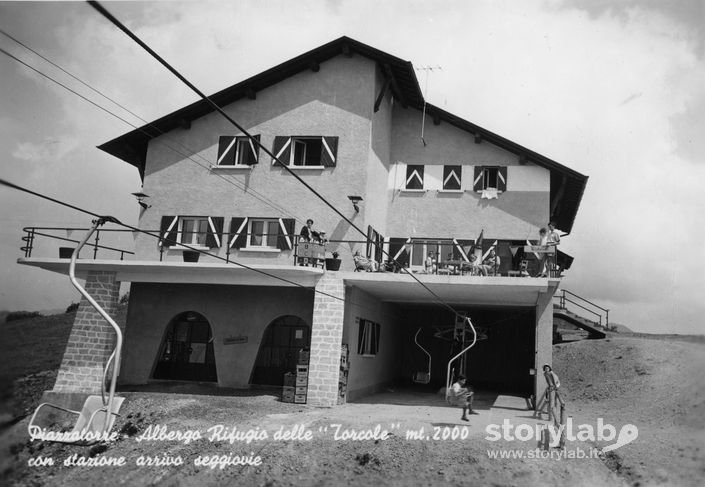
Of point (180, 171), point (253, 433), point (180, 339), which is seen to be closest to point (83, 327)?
point (180, 339)

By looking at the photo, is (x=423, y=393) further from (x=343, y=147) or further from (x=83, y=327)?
(x=83, y=327)

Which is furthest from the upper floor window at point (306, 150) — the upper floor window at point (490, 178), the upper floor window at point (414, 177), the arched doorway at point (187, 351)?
the arched doorway at point (187, 351)

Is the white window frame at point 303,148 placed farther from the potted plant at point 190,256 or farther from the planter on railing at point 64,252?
the planter on railing at point 64,252

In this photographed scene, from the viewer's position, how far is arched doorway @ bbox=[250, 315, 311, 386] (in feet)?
65.2

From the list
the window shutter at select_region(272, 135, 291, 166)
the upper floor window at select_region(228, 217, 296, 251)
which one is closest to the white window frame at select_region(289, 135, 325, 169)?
the window shutter at select_region(272, 135, 291, 166)

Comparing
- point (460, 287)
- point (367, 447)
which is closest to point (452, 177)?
point (460, 287)

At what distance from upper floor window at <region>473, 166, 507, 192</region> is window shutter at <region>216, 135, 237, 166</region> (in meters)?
8.13

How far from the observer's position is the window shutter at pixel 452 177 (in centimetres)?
2136

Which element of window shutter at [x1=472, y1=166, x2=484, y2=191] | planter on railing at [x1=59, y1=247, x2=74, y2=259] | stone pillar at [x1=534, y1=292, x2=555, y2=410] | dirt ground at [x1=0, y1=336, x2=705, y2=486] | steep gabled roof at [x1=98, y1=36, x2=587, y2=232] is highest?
steep gabled roof at [x1=98, y1=36, x2=587, y2=232]

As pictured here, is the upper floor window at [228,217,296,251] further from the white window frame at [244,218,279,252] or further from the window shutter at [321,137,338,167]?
the window shutter at [321,137,338,167]

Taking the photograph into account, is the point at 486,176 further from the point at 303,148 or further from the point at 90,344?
the point at 90,344

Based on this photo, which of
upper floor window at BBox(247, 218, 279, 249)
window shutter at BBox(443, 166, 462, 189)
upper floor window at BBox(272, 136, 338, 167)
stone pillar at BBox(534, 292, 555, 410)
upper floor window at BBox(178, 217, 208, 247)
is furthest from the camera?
window shutter at BBox(443, 166, 462, 189)

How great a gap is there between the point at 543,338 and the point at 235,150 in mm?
11399

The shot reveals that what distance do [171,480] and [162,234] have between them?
34.3 feet
